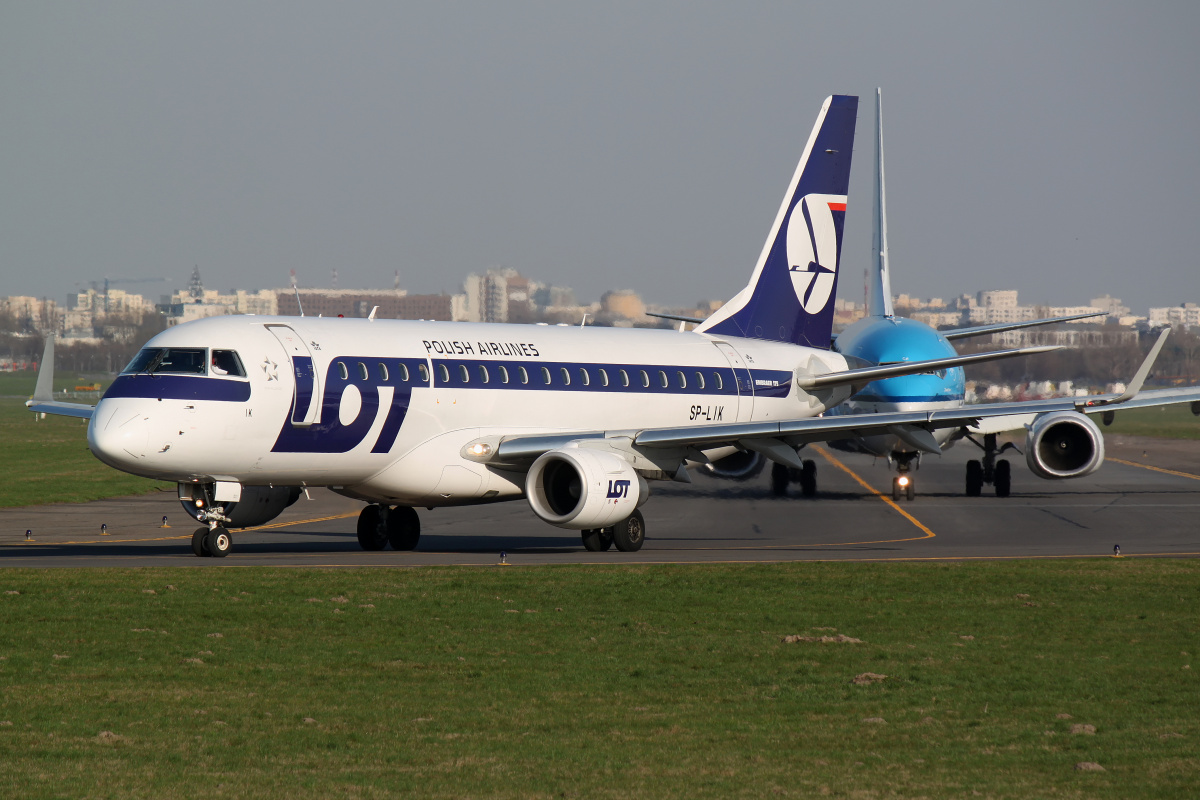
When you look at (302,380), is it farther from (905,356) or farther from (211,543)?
(905,356)

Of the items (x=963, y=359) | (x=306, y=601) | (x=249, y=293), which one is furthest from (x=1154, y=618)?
(x=249, y=293)

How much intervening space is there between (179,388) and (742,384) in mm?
13117

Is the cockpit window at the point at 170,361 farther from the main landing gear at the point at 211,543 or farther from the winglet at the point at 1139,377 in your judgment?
the winglet at the point at 1139,377

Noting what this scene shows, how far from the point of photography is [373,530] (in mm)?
26797

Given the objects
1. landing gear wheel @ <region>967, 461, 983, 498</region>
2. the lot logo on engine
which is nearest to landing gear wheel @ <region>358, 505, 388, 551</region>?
the lot logo on engine

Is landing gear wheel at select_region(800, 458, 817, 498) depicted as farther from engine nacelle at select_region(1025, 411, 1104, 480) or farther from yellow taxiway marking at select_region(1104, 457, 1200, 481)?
yellow taxiway marking at select_region(1104, 457, 1200, 481)

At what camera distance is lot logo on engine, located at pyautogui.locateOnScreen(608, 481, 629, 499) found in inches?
960

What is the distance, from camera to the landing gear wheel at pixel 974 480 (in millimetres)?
40000

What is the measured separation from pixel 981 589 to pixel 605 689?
27.0 feet

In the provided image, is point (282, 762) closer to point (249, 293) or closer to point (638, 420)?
point (638, 420)

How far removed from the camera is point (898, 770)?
31.2 ft

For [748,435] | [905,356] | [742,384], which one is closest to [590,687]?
[748,435]

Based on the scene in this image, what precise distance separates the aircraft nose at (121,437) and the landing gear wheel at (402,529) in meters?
6.47

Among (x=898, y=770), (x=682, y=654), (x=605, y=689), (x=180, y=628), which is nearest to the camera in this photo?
(x=898, y=770)
